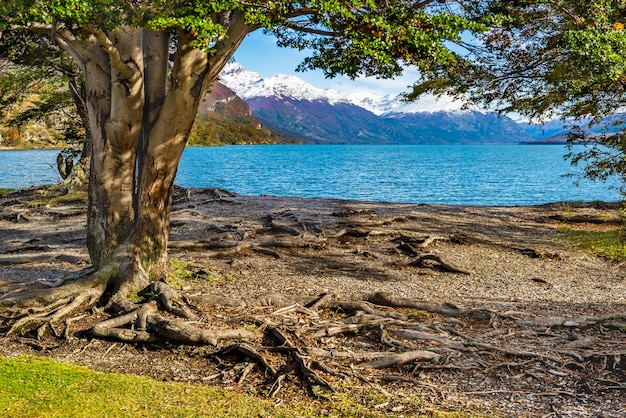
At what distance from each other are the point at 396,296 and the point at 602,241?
41.0ft

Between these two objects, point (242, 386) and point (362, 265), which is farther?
point (362, 265)

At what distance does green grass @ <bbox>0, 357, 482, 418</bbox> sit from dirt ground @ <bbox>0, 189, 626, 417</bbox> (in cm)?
39

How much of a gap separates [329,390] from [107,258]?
21.7ft

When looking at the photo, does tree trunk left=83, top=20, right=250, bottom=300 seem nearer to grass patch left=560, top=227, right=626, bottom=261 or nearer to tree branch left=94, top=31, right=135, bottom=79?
tree branch left=94, top=31, right=135, bottom=79

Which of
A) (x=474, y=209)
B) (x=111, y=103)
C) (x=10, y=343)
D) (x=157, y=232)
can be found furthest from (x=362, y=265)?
(x=474, y=209)

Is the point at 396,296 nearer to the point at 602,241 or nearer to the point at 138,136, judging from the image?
the point at 138,136

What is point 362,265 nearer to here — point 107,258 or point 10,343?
point 107,258

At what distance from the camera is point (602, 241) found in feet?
70.9

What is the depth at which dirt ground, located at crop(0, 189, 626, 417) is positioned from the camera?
8.68m

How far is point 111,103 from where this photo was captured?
11.5m

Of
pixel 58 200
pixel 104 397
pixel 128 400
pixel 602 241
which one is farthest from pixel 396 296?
pixel 58 200

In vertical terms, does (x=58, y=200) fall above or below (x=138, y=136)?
below

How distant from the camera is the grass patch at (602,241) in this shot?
65.5 ft

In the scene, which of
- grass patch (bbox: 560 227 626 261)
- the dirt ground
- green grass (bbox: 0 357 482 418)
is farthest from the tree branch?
grass patch (bbox: 560 227 626 261)
